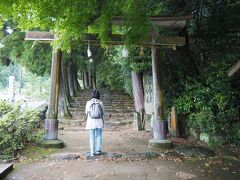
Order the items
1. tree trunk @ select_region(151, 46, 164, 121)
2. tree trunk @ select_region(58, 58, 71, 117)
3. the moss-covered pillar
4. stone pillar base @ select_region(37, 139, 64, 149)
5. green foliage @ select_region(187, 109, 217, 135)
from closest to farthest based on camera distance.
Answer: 1. stone pillar base @ select_region(37, 139, 64, 149)
2. the moss-covered pillar
3. green foliage @ select_region(187, 109, 217, 135)
4. tree trunk @ select_region(151, 46, 164, 121)
5. tree trunk @ select_region(58, 58, 71, 117)

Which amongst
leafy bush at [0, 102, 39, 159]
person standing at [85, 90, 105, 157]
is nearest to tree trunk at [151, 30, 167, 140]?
person standing at [85, 90, 105, 157]

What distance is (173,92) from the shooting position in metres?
11.1

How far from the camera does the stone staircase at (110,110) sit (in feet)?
48.5

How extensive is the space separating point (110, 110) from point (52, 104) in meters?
8.85

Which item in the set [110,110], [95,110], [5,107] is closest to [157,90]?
[95,110]

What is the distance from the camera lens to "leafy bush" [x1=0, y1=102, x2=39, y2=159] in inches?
268

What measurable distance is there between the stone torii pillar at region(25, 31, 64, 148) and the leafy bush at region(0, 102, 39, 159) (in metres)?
0.46

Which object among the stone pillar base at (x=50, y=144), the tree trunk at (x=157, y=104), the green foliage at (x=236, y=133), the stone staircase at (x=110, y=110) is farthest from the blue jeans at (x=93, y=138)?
the stone staircase at (x=110, y=110)

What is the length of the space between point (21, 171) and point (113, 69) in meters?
16.2

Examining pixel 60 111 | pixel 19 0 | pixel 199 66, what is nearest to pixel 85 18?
pixel 19 0

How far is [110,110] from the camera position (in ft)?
56.2

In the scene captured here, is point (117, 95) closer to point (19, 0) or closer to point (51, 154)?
point (51, 154)

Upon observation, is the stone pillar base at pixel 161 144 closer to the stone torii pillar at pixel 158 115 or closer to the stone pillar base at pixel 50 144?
the stone torii pillar at pixel 158 115

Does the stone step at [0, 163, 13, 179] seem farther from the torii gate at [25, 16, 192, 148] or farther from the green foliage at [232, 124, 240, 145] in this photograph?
the green foliage at [232, 124, 240, 145]
